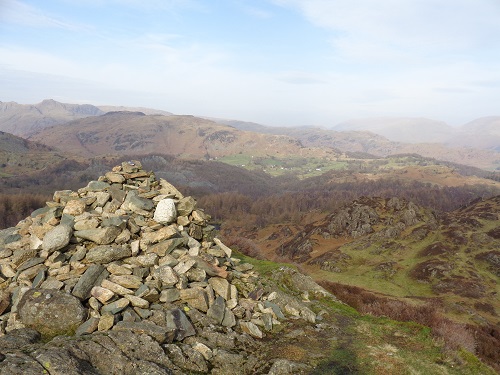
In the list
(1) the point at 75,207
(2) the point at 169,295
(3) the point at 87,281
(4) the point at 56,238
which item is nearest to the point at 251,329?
(2) the point at 169,295

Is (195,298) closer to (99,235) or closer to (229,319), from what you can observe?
(229,319)

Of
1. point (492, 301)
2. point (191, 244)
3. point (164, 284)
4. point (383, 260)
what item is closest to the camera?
point (164, 284)

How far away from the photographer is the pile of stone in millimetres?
15719

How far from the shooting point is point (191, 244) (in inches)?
888

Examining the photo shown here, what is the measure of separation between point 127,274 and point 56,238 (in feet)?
16.9

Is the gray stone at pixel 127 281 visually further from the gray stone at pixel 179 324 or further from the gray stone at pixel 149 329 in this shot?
the gray stone at pixel 149 329

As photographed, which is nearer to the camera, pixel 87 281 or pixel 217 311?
pixel 87 281

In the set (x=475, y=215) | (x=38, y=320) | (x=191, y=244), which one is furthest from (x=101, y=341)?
(x=475, y=215)

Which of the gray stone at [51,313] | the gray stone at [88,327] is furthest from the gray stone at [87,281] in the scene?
the gray stone at [88,327]

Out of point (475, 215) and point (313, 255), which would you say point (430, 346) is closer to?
point (313, 255)

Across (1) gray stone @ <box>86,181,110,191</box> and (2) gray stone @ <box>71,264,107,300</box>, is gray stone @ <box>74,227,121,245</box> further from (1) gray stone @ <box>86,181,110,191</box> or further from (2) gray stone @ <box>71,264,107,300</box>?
(1) gray stone @ <box>86,181,110,191</box>

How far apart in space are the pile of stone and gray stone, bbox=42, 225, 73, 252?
0.05 m

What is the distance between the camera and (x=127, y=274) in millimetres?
18609

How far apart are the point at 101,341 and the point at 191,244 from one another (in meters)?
9.32
